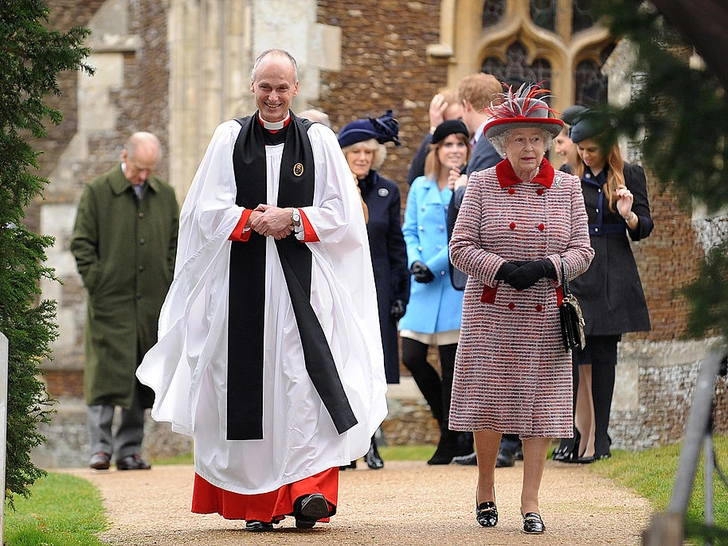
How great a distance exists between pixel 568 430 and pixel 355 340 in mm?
1150

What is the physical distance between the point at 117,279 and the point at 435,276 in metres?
2.77

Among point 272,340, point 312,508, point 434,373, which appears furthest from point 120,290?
point 312,508

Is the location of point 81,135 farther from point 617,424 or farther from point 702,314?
point 702,314

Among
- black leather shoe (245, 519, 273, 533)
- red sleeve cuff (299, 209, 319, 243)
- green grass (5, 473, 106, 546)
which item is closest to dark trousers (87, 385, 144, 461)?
green grass (5, 473, 106, 546)

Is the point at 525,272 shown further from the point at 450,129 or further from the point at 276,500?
the point at 450,129

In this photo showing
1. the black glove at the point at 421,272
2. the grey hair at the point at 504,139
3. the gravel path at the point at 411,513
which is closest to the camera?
the gravel path at the point at 411,513

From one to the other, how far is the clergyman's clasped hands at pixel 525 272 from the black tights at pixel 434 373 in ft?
10.3

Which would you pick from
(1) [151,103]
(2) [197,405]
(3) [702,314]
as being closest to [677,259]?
(2) [197,405]

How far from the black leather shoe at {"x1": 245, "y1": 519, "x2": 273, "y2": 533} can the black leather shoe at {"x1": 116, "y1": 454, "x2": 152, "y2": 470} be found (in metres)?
4.55

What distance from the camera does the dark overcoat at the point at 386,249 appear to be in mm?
9641

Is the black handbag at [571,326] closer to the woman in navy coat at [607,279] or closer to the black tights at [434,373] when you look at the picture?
the woman in navy coat at [607,279]

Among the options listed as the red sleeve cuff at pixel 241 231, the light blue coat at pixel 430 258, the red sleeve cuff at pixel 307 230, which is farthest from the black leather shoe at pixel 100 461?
the red sleeve cuff at pixel 307 230

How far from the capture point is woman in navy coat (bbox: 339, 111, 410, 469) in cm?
955

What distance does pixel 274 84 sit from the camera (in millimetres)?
6730
